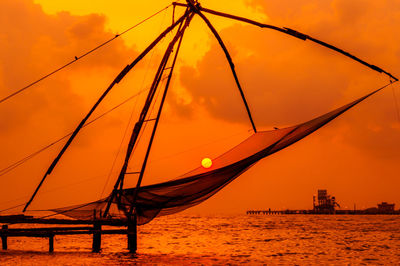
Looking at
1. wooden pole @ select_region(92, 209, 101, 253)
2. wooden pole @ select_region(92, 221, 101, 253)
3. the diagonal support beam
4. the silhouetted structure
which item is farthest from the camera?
the silhouetted structure

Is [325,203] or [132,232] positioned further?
[325,203]

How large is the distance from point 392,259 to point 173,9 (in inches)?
785

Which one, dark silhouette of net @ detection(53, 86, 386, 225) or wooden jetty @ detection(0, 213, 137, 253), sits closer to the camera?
dark silhouette of net @ detection(53, 86, 386, 225)

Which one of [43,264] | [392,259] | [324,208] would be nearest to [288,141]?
[43,264]

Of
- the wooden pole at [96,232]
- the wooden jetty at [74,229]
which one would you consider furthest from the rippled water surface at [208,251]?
the wooden jetty at [74,229]

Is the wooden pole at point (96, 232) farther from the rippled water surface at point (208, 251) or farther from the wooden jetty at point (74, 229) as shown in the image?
the rippled water surface at point (208, 251)

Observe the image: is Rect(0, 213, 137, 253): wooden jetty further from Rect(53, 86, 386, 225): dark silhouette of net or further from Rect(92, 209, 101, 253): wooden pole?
Rect(53, 86, 386, 225): dark silhouette of net

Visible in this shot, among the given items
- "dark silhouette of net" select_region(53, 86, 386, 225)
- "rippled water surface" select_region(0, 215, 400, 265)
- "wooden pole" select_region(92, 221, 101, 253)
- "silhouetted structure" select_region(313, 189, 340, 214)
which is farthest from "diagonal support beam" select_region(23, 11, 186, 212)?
"silhouetted structure" select_region(313, 189, 340, 214)

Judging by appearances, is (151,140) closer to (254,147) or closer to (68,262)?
(254,147)

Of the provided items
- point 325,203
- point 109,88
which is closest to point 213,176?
point 109,88

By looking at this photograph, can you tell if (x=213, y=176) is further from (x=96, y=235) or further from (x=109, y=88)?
(x=96, y=235)

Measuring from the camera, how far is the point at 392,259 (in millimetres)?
26625

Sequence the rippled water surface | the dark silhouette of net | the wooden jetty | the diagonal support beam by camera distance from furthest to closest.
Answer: the rippled water surface → the wooden jetty → the diagonal support beam → the dark silhouette of net

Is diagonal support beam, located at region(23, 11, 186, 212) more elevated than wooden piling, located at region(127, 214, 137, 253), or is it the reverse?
diagonal support beam, located at region(23, 11, 186, 212)
